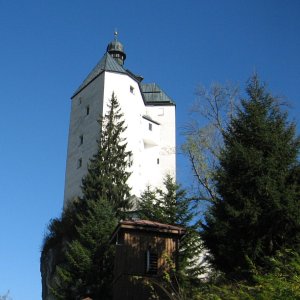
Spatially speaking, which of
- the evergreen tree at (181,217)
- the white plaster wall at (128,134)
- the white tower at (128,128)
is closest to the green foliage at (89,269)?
the evergreen tree at (181,217)

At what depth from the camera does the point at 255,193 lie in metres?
16.1

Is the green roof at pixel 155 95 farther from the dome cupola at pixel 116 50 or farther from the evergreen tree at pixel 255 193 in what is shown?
the evergreen tree at pixel 255 193

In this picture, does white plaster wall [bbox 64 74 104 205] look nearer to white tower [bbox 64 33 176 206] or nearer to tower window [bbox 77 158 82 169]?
white tower [bbox 64 33 176 206]

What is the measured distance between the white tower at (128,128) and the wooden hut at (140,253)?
21.4 m

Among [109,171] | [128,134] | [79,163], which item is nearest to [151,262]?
[109,171]

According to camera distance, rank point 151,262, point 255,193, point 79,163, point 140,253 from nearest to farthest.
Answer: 1. point 255,193
2. point 151,262
3. point 140,253
4. point 79,163

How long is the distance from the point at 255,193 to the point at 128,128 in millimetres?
28774

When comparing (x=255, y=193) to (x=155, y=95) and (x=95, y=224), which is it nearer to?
(x=95, y=224)

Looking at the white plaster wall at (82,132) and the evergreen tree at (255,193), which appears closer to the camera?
the evergreen tree at (255,193)

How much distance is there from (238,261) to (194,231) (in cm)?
706

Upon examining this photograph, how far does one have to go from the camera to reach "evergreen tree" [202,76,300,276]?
15148 mm

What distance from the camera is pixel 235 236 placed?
625 inches

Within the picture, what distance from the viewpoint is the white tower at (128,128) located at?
43.5m

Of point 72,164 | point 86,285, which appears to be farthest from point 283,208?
point 72,164
